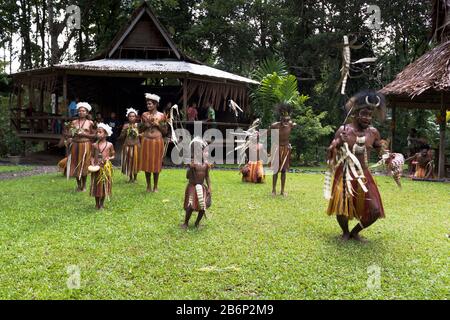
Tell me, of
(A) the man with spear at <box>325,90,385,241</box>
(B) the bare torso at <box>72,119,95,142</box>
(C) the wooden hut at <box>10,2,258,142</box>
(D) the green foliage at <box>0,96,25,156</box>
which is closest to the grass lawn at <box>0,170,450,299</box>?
(A) the man with spear at <box>325,90,385,241</box>

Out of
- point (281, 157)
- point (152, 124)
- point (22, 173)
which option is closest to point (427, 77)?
point (281, 157)

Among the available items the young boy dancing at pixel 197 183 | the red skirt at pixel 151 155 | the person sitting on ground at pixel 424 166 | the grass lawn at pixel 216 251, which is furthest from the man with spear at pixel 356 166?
the person sitting on ground at pixel 424 166

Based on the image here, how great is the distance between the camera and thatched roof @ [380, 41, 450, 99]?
11211 millimetres

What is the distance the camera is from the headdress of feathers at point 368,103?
16.2 feet

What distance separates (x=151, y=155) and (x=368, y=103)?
4586mm

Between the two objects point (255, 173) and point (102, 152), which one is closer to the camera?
point (102, 152)

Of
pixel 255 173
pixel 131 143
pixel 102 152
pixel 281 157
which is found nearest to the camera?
pixel 102 152

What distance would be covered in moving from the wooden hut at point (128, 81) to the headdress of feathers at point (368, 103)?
10336mm

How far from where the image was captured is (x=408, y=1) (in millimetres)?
19672

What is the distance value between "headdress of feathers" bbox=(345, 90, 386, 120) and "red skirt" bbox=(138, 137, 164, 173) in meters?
4.27

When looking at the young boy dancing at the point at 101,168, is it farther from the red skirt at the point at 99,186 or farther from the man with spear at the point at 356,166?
the man with spear at the point at 356,166

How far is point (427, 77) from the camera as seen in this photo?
11.7 m

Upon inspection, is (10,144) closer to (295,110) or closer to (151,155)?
(295,110)

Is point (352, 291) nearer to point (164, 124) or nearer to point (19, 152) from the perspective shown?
point (164, 124)
